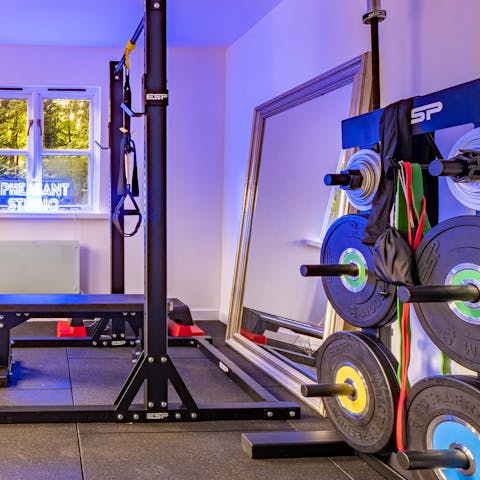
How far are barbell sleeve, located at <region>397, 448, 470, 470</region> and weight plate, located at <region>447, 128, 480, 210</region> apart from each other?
2.16 feet

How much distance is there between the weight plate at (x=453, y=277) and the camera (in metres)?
1.72

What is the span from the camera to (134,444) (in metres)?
2.65

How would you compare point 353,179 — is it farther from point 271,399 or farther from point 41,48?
point 41,48

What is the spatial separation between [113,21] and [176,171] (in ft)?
4.44

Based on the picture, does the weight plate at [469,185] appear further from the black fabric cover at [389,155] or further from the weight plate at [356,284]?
the weight plate at [356,284]

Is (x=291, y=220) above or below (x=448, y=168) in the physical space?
below

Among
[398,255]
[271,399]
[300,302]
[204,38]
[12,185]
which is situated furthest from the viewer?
[12,185]

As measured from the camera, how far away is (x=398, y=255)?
197 cm

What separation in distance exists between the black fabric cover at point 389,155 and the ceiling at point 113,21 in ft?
7.73

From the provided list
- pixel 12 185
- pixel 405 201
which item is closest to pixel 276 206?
pixel 405 201

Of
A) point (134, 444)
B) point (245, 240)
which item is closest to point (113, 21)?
point (245, 240)

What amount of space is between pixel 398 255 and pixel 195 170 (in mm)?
3737

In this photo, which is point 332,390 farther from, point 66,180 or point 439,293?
point 66,180

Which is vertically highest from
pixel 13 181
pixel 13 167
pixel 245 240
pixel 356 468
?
pixel 13 167
